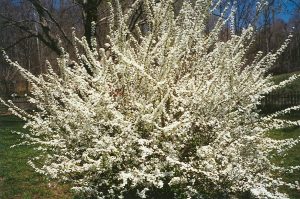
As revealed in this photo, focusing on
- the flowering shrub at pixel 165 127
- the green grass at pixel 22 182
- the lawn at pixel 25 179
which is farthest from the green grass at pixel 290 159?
the green grass at pixel 22 182

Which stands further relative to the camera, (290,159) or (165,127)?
(290,159)

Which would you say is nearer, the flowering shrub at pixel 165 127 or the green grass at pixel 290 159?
the flowering shrub at pixel 165 127

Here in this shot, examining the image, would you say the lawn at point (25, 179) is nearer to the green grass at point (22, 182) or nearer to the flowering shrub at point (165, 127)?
the green grass at point (22, 182)

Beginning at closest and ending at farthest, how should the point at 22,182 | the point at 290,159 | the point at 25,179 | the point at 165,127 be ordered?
the point at 165,127 < the point at 22,182 < the point at 25,179 < the point at 290,159

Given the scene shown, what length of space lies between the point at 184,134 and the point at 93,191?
1.04 metres

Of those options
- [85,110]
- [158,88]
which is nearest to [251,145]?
[158,88]

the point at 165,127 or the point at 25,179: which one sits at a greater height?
the point at 165,127

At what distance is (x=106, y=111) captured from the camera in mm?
4457

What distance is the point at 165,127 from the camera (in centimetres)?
A: 410

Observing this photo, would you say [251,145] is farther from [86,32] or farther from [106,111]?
[86,32]

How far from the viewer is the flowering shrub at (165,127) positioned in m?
4.21

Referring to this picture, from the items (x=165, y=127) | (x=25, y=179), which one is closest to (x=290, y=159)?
(x=25, y=179)

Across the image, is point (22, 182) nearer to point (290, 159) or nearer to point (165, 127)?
point (165, 127)

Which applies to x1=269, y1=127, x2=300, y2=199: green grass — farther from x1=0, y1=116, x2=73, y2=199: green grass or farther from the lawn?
x1=0, y1=116, x2=73, y2=199: green grass
